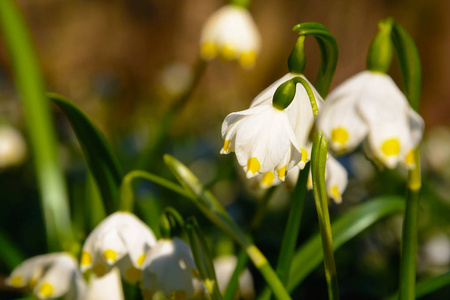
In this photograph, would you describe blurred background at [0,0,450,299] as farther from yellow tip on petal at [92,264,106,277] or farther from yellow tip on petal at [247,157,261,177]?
yellow tip on petal at [247,157,261,177]

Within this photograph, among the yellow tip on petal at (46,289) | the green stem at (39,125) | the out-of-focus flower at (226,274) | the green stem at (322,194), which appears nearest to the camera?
the green stem at (322,194)

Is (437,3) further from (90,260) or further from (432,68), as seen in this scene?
(90,260)

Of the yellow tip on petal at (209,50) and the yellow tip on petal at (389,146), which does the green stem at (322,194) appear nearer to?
the yellow tip on petal at (389,146)

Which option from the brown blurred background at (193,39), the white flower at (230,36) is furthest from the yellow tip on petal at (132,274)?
the brown blurred background at (193,39)

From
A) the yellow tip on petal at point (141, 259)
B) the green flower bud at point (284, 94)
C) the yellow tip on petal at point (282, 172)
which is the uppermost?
the green flower bud at point (284, 94)

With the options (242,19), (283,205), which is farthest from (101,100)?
(242,19)
